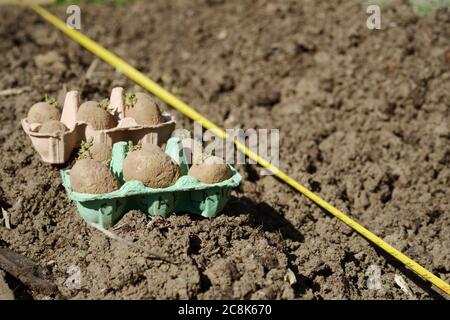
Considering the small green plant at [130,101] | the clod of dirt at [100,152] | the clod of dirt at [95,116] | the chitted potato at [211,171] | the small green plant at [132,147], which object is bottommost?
the chitted potato at [211,171]

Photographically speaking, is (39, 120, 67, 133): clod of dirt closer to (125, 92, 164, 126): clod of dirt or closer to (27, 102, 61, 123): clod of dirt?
(27, 102, 61, 123): clod of dirt

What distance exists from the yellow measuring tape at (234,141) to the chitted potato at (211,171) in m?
0.84

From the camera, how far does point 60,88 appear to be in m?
4.41

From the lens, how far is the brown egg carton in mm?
3246

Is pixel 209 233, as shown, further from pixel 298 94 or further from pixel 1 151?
pixel 298 94

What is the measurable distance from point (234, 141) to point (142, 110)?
0.88m

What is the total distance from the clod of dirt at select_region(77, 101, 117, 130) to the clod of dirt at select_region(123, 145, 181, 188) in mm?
367

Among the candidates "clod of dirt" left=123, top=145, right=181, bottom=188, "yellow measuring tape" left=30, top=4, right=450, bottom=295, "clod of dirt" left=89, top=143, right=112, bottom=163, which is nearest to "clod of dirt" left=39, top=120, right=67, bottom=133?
"clod of dirt" left=89, top=143, right=112, bottom=163

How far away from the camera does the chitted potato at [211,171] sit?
3014 millimetres

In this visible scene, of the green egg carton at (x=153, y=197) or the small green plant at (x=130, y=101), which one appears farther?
the small green plant at (x=130, y=101)

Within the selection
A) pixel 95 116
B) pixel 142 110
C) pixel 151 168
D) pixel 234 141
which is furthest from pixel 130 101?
pixel 234 141

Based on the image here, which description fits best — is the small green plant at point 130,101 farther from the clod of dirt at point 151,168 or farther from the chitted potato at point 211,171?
the chitted potato at point 211,171

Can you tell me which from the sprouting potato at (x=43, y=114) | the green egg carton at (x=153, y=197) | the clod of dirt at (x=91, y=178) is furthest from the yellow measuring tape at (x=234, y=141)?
the clod of dirt at (x=91, y=178)

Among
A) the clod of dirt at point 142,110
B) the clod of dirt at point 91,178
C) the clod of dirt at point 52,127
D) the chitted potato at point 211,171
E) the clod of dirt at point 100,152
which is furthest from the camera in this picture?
the clod of dirt at point 142,110
